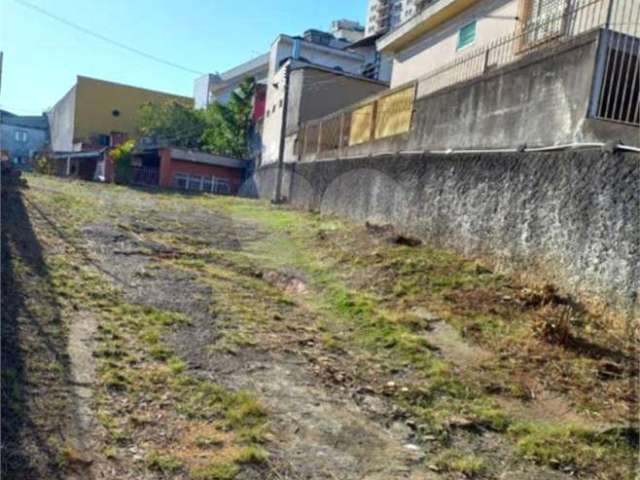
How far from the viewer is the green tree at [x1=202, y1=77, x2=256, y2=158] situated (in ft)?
91.7


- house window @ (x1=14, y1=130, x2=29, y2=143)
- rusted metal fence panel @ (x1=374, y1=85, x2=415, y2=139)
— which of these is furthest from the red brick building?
house window @ (x1=14, y1=130, x2=29, y2=143)

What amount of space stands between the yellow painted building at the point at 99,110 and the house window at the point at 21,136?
798 cm

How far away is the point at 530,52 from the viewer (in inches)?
303

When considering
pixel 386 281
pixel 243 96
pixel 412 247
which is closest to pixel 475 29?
pixel 412 247

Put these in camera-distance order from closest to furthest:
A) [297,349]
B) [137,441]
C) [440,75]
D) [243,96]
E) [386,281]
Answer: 1. [137,441]
2. [297,349]
3. [386,281]
4. [440,75]
5. [243,96]

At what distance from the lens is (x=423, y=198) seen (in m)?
8.56

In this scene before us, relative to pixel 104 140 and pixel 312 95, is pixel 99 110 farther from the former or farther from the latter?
pixel 312 95

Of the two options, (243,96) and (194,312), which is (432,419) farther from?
(243,96)

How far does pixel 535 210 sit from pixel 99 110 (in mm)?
37290

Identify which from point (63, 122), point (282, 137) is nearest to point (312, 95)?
point (282, 137)

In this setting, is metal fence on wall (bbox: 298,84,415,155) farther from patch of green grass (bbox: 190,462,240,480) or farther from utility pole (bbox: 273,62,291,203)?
patch of green grass (bbox: 190,462,240,480)

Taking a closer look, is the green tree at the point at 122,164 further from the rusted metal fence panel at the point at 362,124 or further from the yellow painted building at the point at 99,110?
the rusted metal fence panel at the point at 362,124

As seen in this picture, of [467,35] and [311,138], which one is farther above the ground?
[467,35]

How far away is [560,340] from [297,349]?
2410 mm
